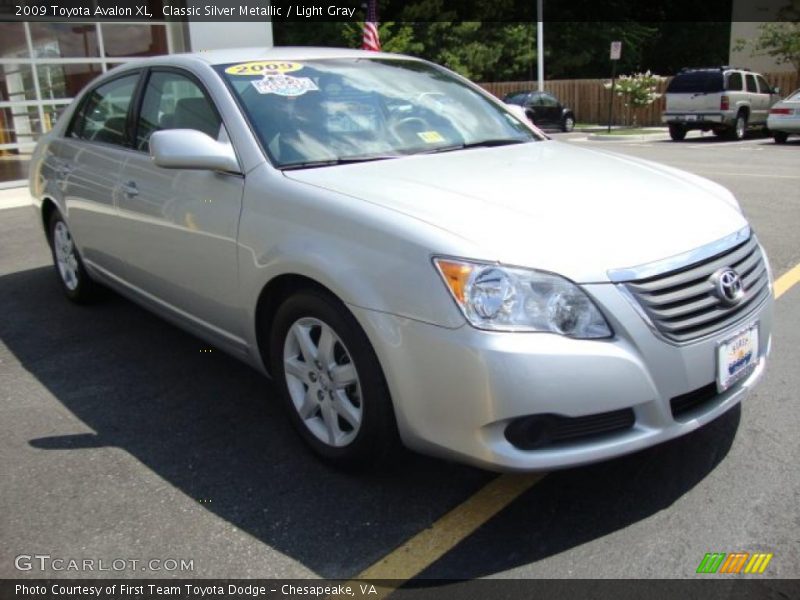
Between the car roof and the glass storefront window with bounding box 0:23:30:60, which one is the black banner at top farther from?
the car roof

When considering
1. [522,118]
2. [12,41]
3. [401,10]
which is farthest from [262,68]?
[401,10]

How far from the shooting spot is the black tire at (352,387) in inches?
105

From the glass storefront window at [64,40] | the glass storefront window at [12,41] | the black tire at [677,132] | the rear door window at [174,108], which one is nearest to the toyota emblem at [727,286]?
the rear door window at [174,108]

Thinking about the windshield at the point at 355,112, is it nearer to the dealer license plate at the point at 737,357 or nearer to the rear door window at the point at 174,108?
the rear door window at the point at 174,108

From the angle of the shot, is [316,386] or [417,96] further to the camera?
[417,96]

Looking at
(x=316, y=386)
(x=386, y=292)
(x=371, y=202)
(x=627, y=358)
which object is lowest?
(x=316, y=386)

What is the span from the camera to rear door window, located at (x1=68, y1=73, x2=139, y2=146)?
4336 millimetres

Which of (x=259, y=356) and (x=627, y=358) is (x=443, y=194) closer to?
(x=627, y=358)

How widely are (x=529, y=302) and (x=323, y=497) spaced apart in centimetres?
113

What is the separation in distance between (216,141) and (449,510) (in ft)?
6.13

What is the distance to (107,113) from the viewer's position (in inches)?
181

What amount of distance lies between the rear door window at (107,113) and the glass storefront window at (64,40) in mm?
9150

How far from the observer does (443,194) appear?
9.14 ft

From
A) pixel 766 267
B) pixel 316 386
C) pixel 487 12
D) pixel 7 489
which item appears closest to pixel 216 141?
pixel 316 386
